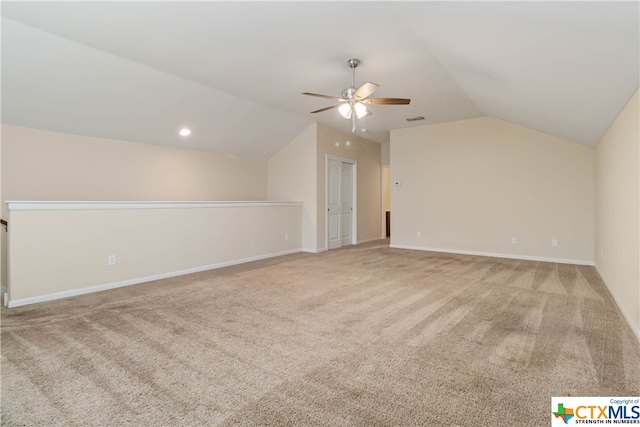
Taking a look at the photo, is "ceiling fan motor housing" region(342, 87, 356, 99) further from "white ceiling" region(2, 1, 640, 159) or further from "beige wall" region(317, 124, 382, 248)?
"beige wall" region(317, 124, 382, 248)

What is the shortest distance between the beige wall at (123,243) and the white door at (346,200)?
2061 mm

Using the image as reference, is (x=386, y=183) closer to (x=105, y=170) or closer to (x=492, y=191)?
(x=492, y=191)

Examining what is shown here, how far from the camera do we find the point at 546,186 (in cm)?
539

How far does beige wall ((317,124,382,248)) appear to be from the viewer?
652cm

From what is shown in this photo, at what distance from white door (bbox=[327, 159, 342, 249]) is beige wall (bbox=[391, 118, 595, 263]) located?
1.21m

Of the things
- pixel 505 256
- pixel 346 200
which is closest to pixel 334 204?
pixel 346 200

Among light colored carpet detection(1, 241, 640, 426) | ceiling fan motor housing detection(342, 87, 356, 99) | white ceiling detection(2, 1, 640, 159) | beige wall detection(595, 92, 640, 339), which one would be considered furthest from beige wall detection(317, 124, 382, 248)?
beige wall detection(595, 92, 640, 339)

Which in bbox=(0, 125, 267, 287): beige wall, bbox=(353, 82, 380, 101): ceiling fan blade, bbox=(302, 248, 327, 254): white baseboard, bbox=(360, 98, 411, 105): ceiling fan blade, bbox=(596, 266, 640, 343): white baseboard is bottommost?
bbox=(596, 266, 640, 343): white baseboard

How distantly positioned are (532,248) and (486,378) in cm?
462

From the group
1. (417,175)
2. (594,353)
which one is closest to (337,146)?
(417,175)

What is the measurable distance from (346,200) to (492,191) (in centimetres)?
300

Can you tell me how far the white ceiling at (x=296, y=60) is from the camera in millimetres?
2201

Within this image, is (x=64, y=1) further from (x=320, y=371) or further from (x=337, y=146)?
(x=337, y=146)

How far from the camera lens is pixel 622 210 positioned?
300 centimetres
